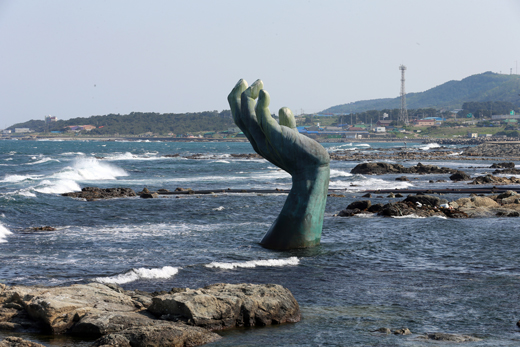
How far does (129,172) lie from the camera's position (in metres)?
58.7

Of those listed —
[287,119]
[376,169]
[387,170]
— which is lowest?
[387,170]

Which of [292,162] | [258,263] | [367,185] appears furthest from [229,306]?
[367,185]

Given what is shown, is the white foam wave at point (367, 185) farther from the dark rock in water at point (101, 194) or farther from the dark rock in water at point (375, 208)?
the dark rock in water at point (101, 194)

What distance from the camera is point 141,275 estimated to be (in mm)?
14023

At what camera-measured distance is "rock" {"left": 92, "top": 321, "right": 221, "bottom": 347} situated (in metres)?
8.59

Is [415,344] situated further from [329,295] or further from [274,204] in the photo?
[274,204]

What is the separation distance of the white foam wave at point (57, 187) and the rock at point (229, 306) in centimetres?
2678

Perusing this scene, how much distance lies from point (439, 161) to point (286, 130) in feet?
207

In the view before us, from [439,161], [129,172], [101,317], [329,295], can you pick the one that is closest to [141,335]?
[101,317]

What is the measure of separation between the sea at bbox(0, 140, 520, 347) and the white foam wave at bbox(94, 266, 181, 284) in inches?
1.0

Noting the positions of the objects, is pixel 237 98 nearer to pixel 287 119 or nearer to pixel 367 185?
pixel 287 119

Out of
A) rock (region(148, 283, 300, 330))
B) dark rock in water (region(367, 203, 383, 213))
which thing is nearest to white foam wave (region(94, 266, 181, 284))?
rock (region(148, 283, 300, 330))

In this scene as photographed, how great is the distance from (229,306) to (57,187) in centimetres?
2932

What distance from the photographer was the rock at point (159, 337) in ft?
28.2
